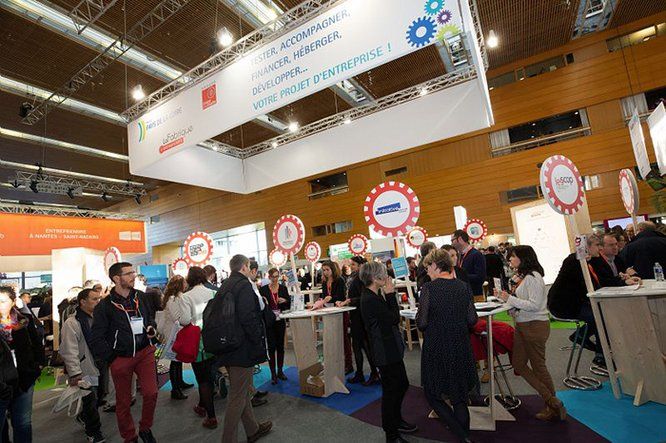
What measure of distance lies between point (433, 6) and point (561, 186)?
6.98 ft

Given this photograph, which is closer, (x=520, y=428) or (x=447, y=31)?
(x=520, y=428)

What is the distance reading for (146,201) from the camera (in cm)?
2064

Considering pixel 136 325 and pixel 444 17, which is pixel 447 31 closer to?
pixel 444 17

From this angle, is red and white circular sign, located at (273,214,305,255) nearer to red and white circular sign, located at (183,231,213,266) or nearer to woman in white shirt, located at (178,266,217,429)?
red and white circular sign, located at (183,231,213,266)

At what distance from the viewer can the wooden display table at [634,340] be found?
110 inches

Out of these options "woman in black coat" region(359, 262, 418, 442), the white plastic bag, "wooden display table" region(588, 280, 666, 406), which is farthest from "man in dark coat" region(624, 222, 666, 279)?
the white plastic bag

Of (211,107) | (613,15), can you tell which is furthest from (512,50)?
(211,107)

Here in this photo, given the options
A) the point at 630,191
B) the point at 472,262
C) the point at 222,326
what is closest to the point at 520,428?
the point at 472,262

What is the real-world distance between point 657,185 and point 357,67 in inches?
265

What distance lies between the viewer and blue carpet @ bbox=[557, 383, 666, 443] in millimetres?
2436

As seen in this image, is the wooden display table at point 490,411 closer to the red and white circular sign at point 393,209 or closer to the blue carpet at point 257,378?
the red and white circular sign at point 393,209

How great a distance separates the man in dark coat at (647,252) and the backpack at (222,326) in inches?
155

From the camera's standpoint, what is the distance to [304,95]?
13.8 feet

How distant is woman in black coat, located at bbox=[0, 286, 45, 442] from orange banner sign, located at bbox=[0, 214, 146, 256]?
29.7 feet
